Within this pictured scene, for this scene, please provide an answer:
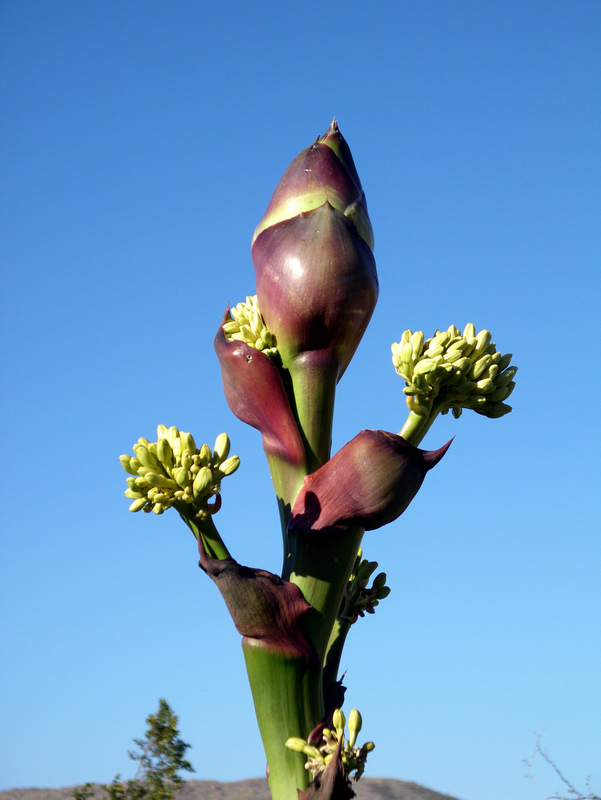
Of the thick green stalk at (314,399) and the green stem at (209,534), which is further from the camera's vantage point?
the thick green stalk at (314,399)

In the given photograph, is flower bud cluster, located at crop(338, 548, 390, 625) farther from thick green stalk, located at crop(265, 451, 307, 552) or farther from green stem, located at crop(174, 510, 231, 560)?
green stem, located at crop(174, 510, 231, 560)

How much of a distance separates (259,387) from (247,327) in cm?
35

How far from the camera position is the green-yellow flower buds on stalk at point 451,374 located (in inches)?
109

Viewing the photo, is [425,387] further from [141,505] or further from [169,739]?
[169,739]

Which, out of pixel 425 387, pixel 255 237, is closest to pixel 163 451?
pixel 425 387

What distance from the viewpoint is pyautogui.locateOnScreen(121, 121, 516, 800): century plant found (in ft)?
8.04

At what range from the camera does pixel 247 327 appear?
10.1 feet

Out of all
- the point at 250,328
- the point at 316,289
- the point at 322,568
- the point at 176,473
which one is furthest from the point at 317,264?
the point at 322,568

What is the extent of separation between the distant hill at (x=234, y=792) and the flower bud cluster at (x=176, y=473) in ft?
14.5

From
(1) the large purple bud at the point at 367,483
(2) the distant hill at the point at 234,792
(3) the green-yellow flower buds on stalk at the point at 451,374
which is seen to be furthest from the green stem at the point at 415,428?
(2) the distant hill at the point at 234,792

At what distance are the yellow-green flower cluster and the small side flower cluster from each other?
4.38 ft

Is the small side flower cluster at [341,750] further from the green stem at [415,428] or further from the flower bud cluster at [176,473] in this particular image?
the green stem at [415,428]

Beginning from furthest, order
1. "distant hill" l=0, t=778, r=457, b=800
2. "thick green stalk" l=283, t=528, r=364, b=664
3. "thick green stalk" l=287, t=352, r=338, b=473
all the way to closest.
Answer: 1. "distant hill" l=0, t=778, r=457, b=800
2. "thick green stalk" l=287, t=352, r=338, b=473
3. "thick green stalk" l=283, t=528, r=364, b=664

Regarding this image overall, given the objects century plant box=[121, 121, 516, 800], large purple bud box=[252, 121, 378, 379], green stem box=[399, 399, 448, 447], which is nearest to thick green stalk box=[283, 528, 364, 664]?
century plant box=[121, 121, 516, 800]
